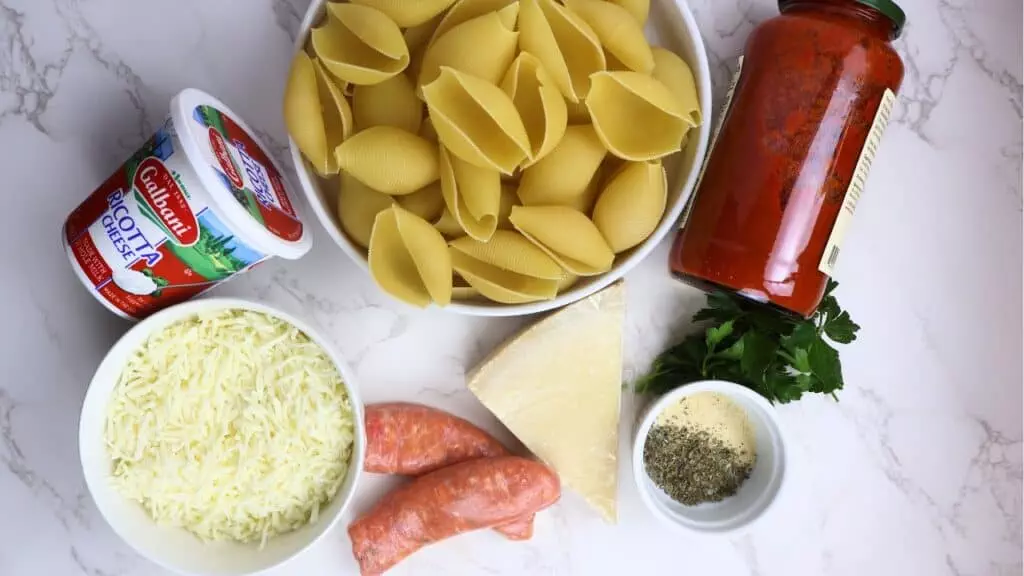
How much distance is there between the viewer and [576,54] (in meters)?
0.79

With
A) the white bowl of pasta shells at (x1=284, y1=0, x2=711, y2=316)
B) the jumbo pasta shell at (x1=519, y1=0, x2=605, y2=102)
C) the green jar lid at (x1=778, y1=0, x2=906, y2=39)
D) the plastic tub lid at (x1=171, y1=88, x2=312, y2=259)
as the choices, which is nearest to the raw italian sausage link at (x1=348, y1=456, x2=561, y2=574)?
the white bowl of pasta shells at (x1=284, y1=0, x2=711, y2=316)

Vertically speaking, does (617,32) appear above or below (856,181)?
above

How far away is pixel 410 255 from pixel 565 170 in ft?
0.56

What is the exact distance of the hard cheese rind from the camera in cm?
96

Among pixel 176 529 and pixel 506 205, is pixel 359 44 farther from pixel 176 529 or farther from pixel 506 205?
pixel 176 529

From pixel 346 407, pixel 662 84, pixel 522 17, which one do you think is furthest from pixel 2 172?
pixel 662 84

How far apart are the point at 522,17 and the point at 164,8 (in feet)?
1.50

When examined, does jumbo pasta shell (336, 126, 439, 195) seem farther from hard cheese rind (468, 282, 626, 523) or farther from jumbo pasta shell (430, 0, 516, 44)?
hard cheese rind (468, 282, 626, 523)

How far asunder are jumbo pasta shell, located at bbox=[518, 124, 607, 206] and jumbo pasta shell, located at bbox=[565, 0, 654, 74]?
7cm

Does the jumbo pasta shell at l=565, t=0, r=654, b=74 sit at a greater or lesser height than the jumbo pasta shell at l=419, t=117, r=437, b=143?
greater

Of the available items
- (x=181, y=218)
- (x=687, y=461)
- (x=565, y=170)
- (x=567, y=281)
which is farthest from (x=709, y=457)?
(x=181, y=218)

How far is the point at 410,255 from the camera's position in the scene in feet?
2.66

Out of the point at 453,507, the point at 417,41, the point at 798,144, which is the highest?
the point at 417,41

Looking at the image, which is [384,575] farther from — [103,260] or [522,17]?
[522,17]
